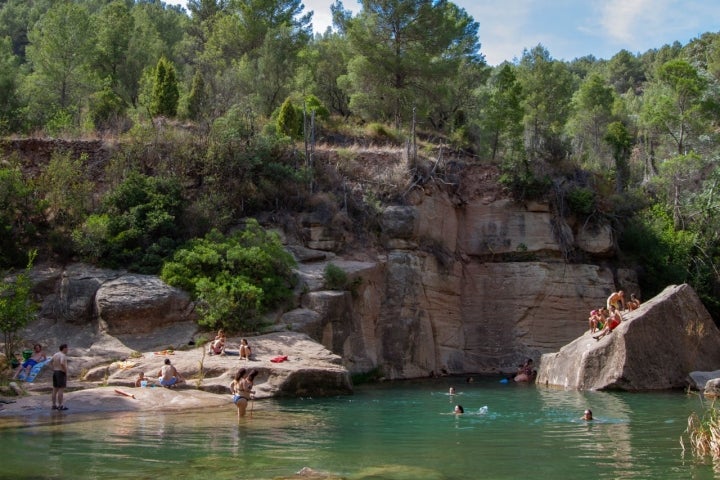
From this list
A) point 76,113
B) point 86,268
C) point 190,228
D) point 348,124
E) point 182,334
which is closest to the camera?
point 182,334

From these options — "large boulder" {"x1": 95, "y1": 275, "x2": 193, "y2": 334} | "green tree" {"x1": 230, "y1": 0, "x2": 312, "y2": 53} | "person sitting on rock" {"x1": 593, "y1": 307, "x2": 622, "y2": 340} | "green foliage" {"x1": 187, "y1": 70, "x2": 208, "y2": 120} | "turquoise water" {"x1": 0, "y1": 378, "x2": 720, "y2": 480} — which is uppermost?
"green tree" {"x1": 230, "y1": 0, "x2": 312, "y2": 53}

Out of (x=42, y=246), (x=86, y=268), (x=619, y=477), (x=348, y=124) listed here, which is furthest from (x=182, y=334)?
(x=348, y=124)

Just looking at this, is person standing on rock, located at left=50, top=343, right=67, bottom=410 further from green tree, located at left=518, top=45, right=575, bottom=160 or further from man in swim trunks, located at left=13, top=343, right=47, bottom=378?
green tree, located at left=518, top=45, right=575, bottom=160

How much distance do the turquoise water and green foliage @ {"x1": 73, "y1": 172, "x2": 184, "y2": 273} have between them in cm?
935

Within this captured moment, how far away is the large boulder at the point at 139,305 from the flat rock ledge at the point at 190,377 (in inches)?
49.2

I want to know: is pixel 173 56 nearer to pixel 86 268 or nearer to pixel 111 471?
pixel 86 268

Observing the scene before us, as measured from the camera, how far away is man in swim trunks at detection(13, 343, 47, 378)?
21875mm

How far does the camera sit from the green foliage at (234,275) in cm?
2533

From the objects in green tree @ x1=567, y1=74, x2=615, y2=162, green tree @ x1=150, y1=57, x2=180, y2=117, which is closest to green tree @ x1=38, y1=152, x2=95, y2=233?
green tree @ x1=150, y1=57, x2=180, y2=117

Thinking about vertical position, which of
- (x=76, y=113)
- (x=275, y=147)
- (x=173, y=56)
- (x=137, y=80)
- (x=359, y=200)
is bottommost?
(x=359, y=200)

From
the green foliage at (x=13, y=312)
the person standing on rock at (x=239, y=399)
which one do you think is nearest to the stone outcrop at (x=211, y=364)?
the green foliage at (x=13, y=312)

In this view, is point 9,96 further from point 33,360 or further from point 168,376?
point 168,376

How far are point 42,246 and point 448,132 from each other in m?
23.9

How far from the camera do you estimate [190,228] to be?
96.7ft
